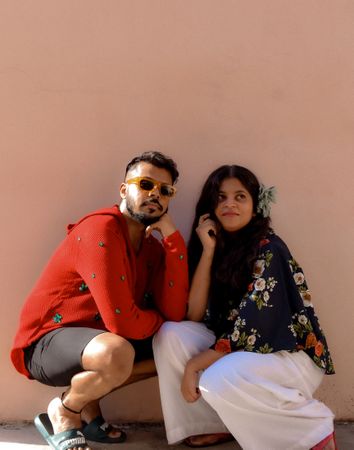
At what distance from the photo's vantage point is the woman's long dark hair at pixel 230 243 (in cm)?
272

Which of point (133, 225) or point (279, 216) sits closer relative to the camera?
point (133, 225)

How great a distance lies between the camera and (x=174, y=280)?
279 cm

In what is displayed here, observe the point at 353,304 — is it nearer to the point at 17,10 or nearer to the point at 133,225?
the point at 133,225

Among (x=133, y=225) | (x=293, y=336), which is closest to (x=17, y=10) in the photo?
(x=133, y=225)

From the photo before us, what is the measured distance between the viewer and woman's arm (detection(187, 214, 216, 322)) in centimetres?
284

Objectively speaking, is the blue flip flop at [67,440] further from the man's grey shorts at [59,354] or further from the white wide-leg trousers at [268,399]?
the white wide-leg trousers at [268,399]

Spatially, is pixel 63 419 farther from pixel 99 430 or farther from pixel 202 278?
pixel 202 278

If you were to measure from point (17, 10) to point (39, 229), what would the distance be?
48.0 inches

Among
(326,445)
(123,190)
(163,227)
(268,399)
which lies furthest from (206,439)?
(123,190)

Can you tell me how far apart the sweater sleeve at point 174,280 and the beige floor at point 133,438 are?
652mm

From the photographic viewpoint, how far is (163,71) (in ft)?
10.2

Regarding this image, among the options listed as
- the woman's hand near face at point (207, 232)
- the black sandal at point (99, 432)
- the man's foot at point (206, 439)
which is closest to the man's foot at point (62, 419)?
the black sandal at point (99, 432)

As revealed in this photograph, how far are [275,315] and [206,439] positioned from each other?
773 mm

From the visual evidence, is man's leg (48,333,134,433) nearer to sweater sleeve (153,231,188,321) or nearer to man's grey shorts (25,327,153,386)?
man's grey shorts (25,327,153,386)
